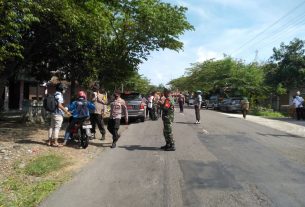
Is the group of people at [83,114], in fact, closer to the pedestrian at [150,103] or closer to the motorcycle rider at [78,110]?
the motorcycle rider at [78,110]

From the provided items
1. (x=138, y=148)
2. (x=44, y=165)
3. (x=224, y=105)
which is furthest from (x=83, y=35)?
(x=224, y=105)

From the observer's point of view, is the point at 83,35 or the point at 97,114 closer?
the point at 97,114

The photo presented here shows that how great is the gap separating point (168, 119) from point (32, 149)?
4.01 metres

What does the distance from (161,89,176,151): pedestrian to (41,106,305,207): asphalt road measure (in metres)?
0.33

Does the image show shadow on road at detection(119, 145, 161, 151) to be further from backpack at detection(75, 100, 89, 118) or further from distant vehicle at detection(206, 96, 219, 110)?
A: distant vehicle at detection(206, 96, 219, 110)

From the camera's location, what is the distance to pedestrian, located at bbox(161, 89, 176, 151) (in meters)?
12.2

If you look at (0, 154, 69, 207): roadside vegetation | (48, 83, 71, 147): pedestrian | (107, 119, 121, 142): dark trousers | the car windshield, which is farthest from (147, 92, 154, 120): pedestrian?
(0, 154, 69, 207): roadside vegetation

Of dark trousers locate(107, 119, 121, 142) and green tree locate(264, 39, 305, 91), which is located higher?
green tree locate(264, 39, 305, 91)

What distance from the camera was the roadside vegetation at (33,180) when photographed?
276 inches

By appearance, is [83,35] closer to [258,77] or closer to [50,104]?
[50,104]

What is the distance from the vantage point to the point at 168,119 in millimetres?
12391

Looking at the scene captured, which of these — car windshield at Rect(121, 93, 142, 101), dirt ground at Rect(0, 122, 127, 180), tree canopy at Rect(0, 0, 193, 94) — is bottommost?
dirt ground at Rect(0, 122, 127, 180)

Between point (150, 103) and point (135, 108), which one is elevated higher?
point (150, 103)

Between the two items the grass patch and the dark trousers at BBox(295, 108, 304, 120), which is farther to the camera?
the dark trousers at BBox(295, 108, 304, 120)
